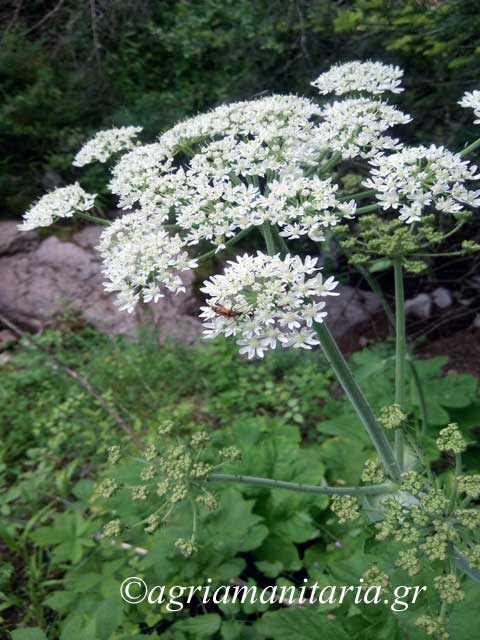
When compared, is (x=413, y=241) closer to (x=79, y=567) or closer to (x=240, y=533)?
(x=240, y=533)

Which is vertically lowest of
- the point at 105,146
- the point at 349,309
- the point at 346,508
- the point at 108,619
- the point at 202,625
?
the point at 202,625

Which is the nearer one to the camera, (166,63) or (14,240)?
(14,240)

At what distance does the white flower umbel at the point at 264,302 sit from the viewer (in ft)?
6.32

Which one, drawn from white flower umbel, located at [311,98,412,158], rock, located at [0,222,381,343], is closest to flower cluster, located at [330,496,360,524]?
white flower umbel, located at [311,98,412,158]

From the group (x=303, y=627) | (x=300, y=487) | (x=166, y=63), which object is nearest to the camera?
(x=303, y=627)

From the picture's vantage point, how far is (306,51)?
477 cm

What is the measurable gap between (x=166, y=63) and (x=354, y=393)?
8.43 meters

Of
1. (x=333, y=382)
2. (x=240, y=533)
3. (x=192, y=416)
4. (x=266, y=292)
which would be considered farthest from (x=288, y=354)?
(x=266, y=292)

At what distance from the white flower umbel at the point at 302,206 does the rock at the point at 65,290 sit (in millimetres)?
4052

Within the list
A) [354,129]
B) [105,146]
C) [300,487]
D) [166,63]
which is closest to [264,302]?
[300,487]

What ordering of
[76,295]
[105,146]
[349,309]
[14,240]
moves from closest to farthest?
[105,146]
[349,309]
[76,295]
[14,240]

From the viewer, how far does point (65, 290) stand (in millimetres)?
7023

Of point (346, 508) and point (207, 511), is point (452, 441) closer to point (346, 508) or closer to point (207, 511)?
point (346, 508)

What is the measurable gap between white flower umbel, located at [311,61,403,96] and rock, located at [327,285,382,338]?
119 inches
